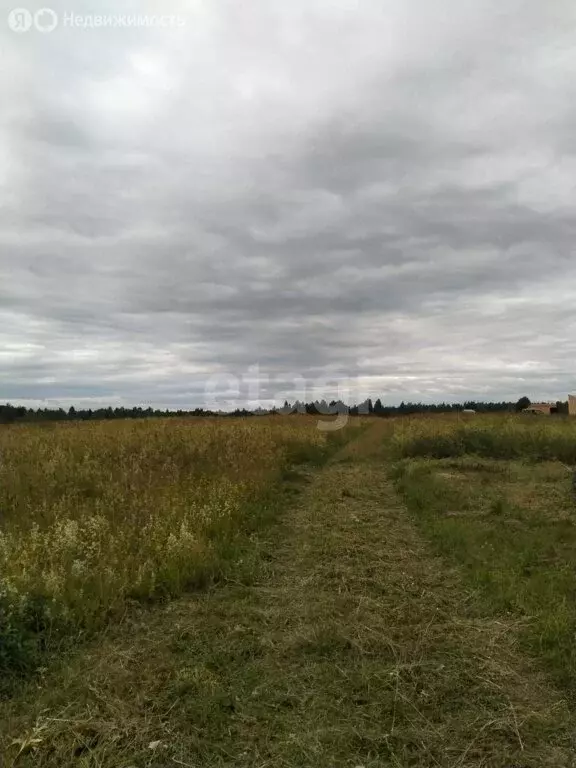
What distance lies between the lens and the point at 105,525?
22.9 ft

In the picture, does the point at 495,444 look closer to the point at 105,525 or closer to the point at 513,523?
the point at 513,523

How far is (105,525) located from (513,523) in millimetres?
5987

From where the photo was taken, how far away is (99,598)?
509cm

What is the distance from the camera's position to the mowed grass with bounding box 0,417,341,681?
4703mm

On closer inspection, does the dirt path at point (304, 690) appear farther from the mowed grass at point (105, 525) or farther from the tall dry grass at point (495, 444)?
the tall dry grass at point (495, 444)

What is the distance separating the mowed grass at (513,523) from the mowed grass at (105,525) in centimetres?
285

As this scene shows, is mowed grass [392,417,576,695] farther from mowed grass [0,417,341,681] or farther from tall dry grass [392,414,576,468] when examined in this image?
mowed grass [0,417,341,681]

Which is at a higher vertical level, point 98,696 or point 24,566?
point 24,566

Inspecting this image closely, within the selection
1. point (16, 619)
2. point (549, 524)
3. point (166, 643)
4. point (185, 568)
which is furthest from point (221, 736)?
point (549, 524)

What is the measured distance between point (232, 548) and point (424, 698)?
12.2ft

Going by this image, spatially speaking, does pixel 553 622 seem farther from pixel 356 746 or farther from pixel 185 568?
pixel 185 568

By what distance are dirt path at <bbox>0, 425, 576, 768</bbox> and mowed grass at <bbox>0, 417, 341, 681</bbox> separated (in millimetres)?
425

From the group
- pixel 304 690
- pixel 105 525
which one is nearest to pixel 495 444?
pixel 105 525

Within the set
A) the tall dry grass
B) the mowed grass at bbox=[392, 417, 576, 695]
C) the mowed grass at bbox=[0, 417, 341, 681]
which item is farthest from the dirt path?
the tall dry grass
